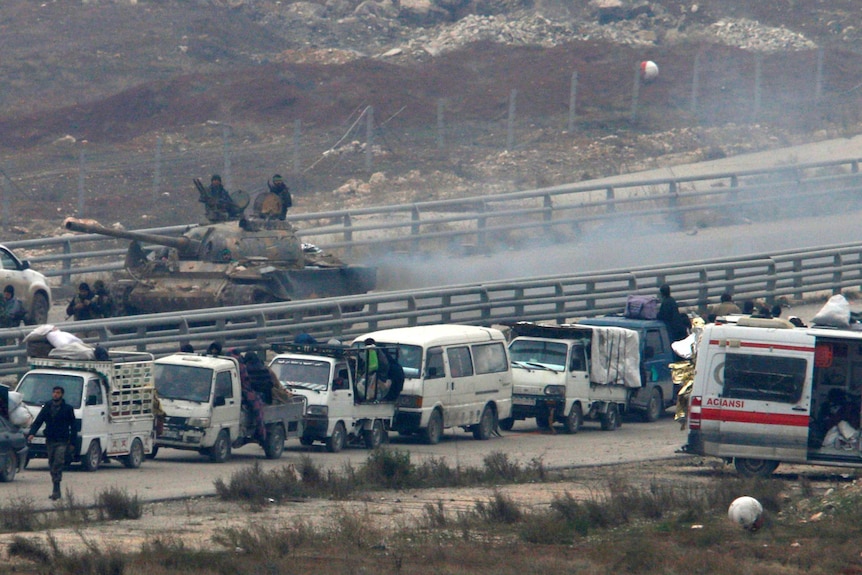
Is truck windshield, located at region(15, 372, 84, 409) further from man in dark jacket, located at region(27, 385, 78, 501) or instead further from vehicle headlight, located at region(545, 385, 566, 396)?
vehicle headlight, located at region(545, 385, 566, 396)

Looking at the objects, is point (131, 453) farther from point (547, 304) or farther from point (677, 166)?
point (677, 166)

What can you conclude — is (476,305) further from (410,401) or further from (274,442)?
(274,442)

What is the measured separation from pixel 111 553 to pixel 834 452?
9349mm

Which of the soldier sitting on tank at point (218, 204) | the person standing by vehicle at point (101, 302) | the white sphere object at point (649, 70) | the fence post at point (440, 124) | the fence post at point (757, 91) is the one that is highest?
the white sphere object at point (649, 70)

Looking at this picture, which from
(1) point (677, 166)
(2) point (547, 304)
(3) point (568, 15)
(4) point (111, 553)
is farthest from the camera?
(3) point (568, 15)

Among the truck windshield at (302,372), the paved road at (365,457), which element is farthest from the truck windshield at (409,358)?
the truck windshield at (302,372)

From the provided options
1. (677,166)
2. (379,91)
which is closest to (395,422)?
(677,166)

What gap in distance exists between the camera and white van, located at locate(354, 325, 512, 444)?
20.8 metres

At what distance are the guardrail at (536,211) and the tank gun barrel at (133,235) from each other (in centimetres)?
217

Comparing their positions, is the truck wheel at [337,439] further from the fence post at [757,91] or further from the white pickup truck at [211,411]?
the fence post at [757,91]

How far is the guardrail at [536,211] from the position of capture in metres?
32.8

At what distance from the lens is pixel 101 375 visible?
1759 centimetres

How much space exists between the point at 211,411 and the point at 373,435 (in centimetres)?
280

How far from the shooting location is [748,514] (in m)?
13.6
